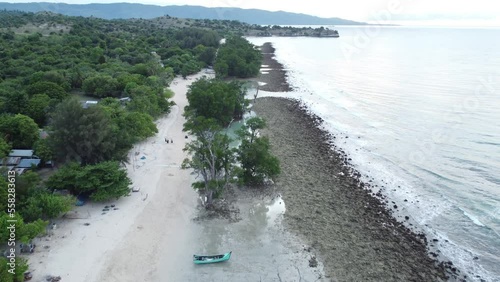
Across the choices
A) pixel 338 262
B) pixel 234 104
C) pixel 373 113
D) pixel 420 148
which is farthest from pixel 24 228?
pixel 373 113

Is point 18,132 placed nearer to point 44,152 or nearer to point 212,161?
point 44,152

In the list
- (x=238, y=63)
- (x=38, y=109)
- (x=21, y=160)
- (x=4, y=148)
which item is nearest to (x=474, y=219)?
(x=21, y=160)

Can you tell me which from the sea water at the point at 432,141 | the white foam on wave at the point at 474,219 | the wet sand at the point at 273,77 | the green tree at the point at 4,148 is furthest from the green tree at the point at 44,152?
the wet sand at the point at 273,77

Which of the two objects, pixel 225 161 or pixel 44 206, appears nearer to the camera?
pixel 44 206

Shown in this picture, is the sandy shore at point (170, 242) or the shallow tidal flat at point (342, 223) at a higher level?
the shallow tidal flat at point (342, 223)

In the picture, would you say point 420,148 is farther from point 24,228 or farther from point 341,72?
point 341,72

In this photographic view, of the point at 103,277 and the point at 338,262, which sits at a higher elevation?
the point at 338,262

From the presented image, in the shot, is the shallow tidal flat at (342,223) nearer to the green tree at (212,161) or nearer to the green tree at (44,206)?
the green tree at (212,161)
